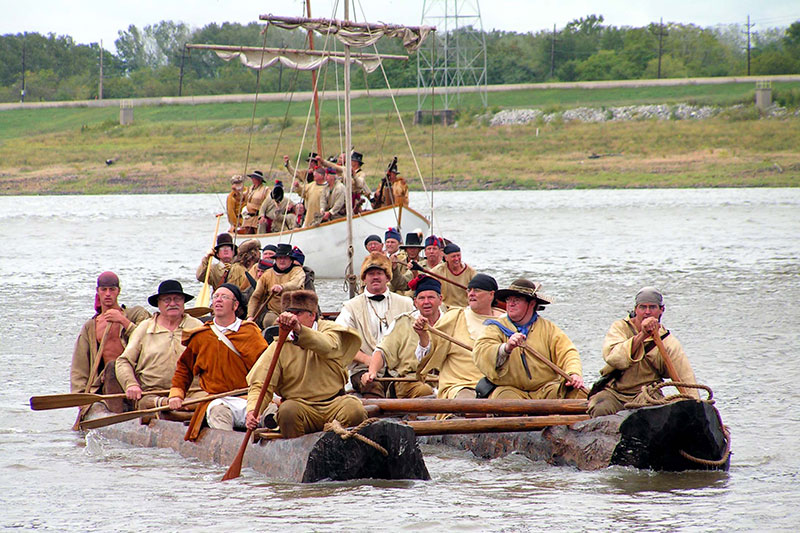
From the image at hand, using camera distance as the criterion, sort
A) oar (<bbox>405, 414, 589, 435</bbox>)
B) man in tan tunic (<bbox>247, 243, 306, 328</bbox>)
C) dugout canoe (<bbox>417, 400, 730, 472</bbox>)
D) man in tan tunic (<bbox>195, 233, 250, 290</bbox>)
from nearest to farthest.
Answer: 1. dugout canoe (<bbox>417, 400, 730, 472</bbox>)
2. oar (<bbox>405, 414, 589, 435</bbox>)
3. man in tan tunic (<bbox>247, 243, 306, 328</bbox>)
4. man in tan tunic (<bbox>195, 233, 250, 290</bbox>)

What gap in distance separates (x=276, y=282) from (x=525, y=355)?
470cm

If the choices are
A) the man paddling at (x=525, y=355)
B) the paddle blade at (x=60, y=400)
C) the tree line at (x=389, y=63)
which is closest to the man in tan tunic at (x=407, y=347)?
the man paddling at (x=525, y=355)

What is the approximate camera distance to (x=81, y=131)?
64.4 metres

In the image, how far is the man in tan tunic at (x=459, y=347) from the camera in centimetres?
1034

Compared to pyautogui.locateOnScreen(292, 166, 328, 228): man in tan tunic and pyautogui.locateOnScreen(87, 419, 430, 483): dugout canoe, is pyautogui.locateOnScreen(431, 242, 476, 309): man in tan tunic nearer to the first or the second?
pyautogui.locateOnScreen(87, 419, 430, 483): dugout canoe

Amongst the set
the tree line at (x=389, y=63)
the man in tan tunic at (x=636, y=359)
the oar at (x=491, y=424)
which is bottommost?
the oar at (x=491, y=424)

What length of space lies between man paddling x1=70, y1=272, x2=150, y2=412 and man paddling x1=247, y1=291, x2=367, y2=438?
8.67ft

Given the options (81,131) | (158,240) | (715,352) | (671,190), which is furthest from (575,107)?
(715,352)

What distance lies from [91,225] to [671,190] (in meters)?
23.4

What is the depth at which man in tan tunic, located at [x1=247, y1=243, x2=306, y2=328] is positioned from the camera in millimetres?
13477

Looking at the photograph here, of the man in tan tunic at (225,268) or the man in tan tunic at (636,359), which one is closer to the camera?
the man in tan tunic at (636,359)

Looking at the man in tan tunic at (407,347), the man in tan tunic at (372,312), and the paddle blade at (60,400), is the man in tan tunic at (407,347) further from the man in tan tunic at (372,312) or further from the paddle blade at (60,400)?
the paddle blade at (60,400)

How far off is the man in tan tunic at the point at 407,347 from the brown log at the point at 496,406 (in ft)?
4.32

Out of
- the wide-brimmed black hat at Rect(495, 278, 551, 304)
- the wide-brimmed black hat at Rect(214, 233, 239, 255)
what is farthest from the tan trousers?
the wide-brimmed black hat at Rect(214, 233, 239, 255)
